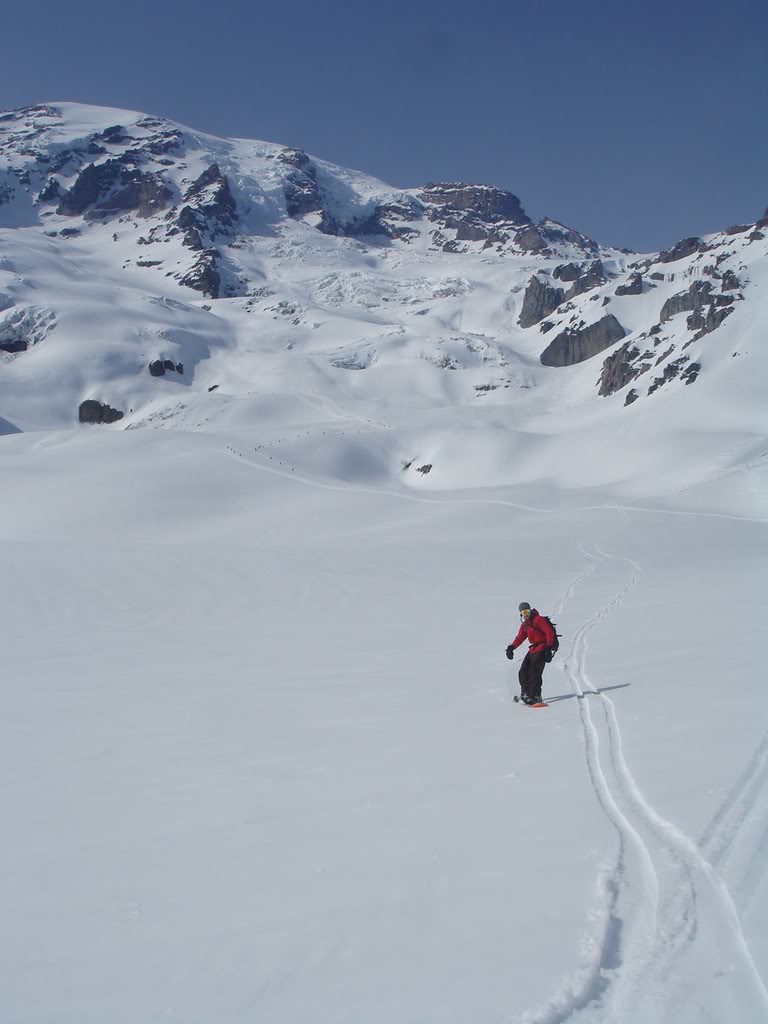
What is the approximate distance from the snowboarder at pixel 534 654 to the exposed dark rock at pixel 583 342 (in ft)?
288

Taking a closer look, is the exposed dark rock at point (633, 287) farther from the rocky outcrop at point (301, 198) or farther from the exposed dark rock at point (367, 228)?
the rocky outcrop at point (301, 198)

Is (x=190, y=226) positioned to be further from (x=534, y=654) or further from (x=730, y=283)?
(x=534, y=654)

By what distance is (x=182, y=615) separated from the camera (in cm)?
1652

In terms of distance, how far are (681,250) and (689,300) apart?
29.0 metres

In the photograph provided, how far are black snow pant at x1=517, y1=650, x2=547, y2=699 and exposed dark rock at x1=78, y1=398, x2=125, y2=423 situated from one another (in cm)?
7651

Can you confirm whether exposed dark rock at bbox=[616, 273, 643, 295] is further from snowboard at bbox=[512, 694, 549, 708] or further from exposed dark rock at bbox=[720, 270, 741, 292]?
snowboard at bbox=[512, 694, 549, 708]

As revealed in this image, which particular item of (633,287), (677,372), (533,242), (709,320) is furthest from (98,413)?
(533,242)

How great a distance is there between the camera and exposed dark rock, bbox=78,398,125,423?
78.6 meters

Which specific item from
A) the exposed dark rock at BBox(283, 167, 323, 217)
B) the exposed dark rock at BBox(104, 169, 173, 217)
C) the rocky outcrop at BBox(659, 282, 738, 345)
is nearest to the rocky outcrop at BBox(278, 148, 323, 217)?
the exposed dark rock at BBox(283, 167, 323, 217)

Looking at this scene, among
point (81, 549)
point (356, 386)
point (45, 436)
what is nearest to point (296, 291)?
point (356, 386)

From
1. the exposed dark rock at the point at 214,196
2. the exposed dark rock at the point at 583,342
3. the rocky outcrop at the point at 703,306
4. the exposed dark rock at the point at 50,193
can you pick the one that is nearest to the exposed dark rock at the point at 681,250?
the exposed dark rock at the point at 583,342

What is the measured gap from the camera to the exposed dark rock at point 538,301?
11575 centimetres

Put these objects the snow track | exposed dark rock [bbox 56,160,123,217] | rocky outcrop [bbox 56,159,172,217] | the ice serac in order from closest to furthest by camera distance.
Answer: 1. the snow track
2. the ice serac
3. rocky outcrop [bbox 56,159,172,217]
4. exposed dark rock [bbox 56,160,123,217]

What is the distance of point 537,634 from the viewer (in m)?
8.80
